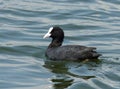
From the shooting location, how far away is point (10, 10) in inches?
A: 824

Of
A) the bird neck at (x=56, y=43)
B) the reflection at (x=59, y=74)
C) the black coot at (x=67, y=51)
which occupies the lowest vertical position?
the reflection at (x=59, y=74)

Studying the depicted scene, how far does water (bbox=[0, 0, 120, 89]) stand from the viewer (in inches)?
520

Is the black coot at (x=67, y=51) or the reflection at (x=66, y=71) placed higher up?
the black coot at (x=67, y=51)

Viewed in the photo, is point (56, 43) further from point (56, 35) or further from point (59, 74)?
Answer: point (59, 74)

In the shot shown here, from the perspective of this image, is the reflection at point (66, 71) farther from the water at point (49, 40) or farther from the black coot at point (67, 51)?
the black coot at point (67, 51)

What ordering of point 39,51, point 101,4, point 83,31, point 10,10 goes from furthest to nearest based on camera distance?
1. point 101,4
2. point 10,10
3. point 83,31
4. point 39,51

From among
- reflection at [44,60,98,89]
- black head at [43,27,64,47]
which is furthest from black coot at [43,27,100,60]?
reflection at [44,60,98,89]

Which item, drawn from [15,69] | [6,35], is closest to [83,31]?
[6,35]

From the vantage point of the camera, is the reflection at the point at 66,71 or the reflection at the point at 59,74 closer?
the reflection at the point at 59,74

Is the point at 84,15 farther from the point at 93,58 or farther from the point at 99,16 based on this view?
the point at 93,58

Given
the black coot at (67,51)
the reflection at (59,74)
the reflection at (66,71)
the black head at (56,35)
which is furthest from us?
the black head at (56,35)

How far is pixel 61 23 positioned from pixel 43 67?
5.31m

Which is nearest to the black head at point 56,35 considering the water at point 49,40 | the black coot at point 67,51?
the black coot at point 67,51

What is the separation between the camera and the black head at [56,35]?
15.8 m
